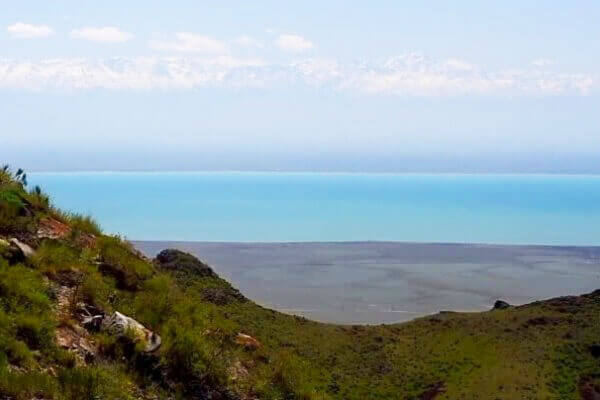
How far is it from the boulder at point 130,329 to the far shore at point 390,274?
89704mm

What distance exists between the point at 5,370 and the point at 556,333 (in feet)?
215

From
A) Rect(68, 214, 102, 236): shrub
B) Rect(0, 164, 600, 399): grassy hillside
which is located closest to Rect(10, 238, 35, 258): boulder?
Rect(0, 164, 600, 399): grassy hillside

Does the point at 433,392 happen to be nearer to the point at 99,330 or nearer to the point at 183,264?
the point at 183,264

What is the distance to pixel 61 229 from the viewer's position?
40.8 ft

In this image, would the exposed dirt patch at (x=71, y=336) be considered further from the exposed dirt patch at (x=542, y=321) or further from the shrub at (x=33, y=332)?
the exposed dirt patch at (x=542, y=321)

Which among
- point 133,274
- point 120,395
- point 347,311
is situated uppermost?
point 133,274

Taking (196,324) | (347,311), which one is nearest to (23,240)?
(196,324)

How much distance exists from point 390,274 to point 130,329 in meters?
140

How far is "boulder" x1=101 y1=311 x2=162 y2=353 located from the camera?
952 centimetres

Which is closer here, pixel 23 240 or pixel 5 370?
pixel 5 370

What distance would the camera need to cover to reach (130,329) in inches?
377

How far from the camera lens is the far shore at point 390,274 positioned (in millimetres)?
111688

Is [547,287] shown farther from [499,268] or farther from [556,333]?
[556,333]

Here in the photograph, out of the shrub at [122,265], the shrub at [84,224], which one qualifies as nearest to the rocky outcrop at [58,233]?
the shrub at [84,224]
